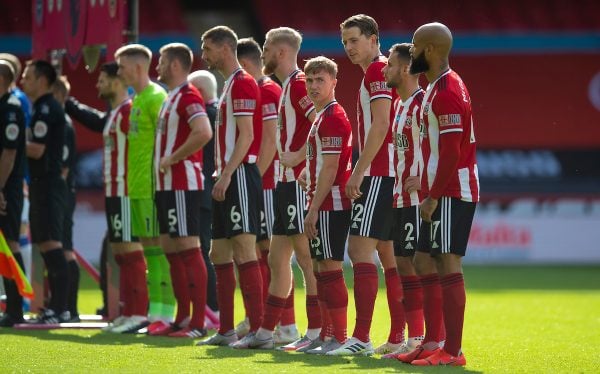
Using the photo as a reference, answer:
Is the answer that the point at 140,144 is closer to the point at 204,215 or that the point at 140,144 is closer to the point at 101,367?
the point at 204,215

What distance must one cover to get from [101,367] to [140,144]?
109 inches

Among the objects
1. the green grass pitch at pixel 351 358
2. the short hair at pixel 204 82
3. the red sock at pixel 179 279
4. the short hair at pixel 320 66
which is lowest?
the green grass pitch at pixel 351 358

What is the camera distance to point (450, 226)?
21.8 ft

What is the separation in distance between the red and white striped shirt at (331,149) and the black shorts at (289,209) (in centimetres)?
16

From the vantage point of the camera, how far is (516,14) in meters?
23.3

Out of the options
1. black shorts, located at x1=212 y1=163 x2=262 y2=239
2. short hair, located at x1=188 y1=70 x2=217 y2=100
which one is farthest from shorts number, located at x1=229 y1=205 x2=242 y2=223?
short hair, located at x1=188 y1=70 x2=217 y2=100

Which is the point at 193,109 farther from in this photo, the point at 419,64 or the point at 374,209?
the point at 419,64

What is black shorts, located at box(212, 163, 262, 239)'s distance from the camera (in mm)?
7977

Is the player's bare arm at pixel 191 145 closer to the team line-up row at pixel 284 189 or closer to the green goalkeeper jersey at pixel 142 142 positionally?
the team line-up row at pixel 284 189

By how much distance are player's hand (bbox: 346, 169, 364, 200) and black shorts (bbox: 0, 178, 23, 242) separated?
136 inches

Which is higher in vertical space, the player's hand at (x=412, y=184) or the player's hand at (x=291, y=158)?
the player's hand at (x=291, y=158)

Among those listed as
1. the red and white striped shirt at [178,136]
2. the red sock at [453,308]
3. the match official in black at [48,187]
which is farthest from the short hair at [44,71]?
the red sock at [453,308]

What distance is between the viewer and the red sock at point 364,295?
7332 millimetres

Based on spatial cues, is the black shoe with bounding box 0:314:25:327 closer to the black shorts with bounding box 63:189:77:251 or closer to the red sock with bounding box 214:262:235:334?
the black shorts with bounding box 63:189:77:251
